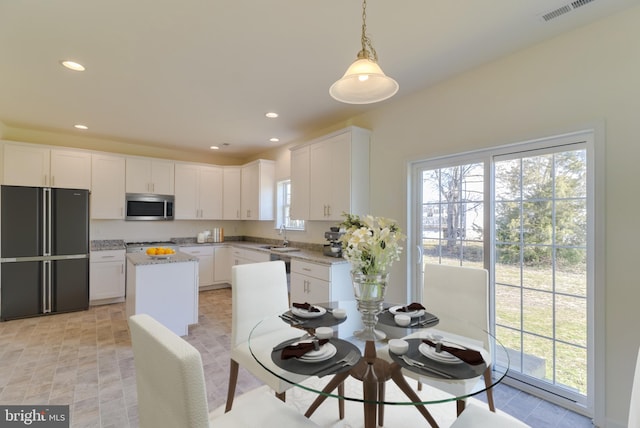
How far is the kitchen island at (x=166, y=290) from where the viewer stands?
3.20 meters

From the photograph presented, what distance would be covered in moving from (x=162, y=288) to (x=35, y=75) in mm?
2386

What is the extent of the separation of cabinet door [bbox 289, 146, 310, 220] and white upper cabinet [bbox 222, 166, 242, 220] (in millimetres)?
2047

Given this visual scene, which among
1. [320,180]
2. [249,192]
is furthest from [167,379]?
[249,192]

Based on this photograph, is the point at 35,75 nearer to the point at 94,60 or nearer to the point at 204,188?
the point at 94,60

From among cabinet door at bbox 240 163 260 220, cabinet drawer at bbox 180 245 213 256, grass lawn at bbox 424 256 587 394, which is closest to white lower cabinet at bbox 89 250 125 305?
cabinet drawer at bbox 180 245 213 256

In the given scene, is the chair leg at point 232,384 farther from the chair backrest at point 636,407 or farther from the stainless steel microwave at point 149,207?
the stainless steel microwave at point 149,207

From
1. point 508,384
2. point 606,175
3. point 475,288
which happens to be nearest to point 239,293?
point 475,288

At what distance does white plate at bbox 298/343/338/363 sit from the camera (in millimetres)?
1263

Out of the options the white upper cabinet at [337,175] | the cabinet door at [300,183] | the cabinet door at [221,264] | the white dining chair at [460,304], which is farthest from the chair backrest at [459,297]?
the cabinet door at [221,264]

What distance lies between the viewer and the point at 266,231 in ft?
19.2

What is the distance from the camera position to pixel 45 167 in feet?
14.4

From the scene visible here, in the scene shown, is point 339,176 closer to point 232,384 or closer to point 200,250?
point 232,384

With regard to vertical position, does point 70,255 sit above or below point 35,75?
below

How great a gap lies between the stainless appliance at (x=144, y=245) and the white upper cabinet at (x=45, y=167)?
1.15m
